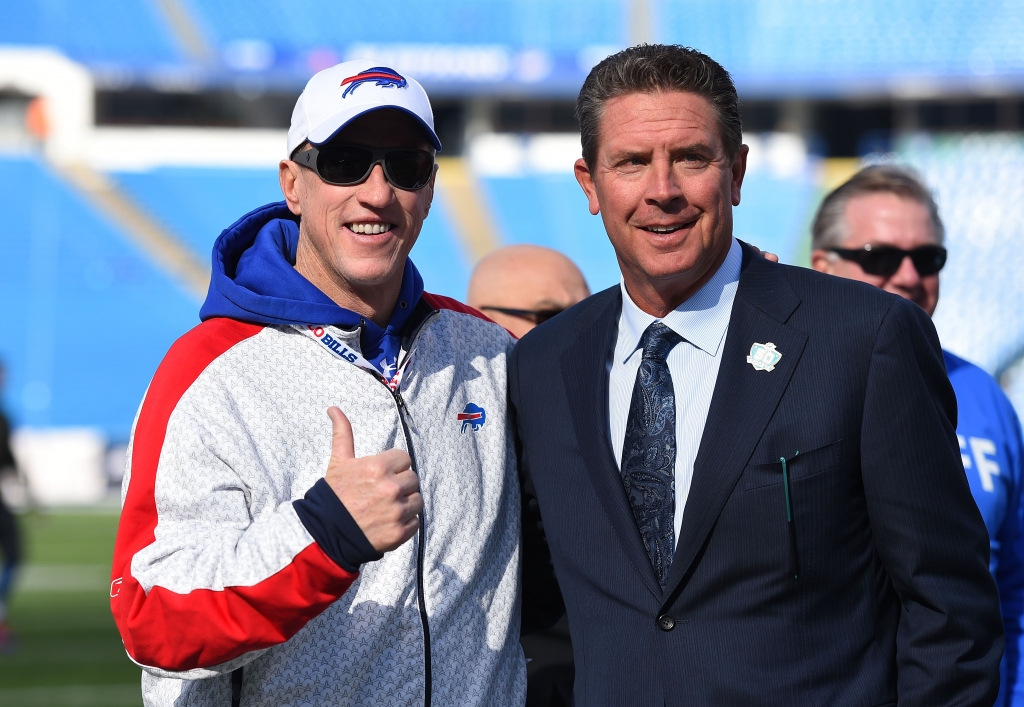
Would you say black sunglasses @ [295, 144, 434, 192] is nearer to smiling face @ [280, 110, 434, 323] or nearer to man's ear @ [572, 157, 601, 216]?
smiling face @ [280, 110, 434, 323]

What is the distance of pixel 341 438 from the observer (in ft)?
6.70

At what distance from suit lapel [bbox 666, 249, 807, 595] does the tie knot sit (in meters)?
0.13

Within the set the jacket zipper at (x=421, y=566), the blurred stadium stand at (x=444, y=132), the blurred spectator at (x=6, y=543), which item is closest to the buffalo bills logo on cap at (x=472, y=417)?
the jacket zipper at (x=421, y=566)

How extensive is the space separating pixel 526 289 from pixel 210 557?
2.18 meters

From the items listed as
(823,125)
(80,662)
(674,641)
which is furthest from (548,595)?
(823,125)

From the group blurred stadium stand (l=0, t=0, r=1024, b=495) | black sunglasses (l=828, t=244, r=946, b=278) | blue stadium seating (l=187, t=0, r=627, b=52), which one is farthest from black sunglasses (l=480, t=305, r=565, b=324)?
blue stadium seating (l=187, t=0, r=627, b=52)

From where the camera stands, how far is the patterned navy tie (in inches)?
87.4

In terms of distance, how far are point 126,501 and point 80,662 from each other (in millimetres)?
7228

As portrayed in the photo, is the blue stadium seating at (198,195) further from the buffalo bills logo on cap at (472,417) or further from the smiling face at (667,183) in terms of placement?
the smiling face at (667,183)

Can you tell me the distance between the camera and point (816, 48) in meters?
21.9

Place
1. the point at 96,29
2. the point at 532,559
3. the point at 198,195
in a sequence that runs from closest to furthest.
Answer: the point at 532,559 < the point at 198,195 < the point at 96,29

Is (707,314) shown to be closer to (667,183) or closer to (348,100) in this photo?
(667,183)

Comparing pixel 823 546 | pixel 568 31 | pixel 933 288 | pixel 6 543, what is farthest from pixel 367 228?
pixel 568 31

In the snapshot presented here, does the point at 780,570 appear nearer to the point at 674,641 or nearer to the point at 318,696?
the point at 674,641
